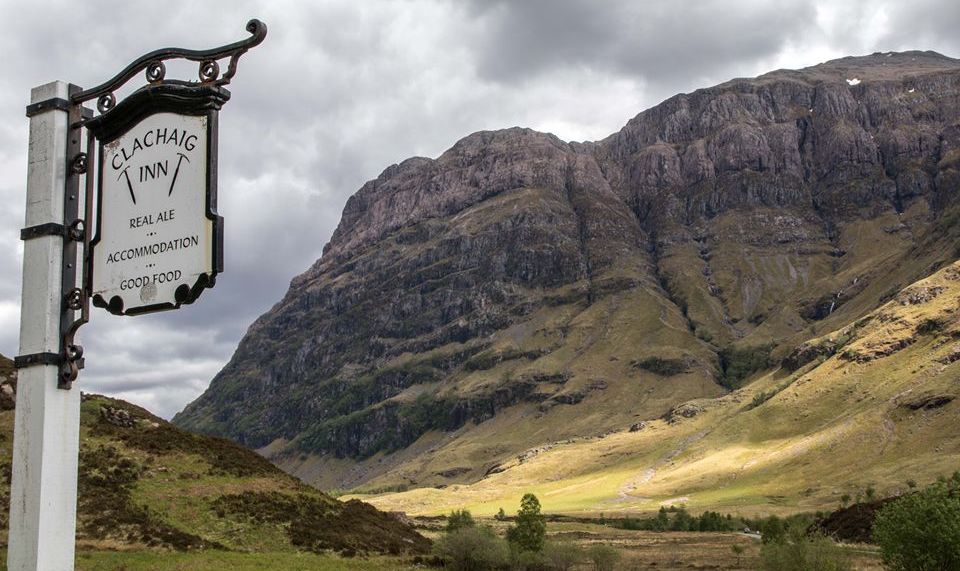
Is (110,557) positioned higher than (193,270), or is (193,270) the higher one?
(193,270)

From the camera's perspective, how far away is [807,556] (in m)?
57.5

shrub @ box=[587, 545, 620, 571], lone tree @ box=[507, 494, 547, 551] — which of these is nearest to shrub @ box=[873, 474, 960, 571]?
shrub @ box=[587, 545, 620, 571]

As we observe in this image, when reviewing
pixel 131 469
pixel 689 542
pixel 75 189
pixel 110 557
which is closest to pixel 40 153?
pixel 75 189

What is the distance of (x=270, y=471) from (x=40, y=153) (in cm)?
5709

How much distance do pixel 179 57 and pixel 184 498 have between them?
162 feet

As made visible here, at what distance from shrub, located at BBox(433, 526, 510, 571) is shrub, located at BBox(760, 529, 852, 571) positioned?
21.6 metres

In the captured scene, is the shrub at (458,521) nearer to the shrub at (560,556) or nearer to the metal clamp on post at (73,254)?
the shrub at (560,556)

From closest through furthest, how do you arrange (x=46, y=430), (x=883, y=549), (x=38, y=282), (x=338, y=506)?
(x=46, y=430)
(x=38, y=282)
(x=883, y=549)
(x=338, y=506)

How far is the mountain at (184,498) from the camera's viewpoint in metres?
47.2

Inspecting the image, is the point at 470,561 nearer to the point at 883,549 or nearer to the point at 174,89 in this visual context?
the point at 883,549

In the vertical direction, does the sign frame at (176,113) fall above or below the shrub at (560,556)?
above

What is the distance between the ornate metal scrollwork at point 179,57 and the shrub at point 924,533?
181 ft

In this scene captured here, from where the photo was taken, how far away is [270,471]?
62281 millimetres

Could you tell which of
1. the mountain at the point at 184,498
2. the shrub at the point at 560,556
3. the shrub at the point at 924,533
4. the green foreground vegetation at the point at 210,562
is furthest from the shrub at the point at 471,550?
the shrub at the point at 924,533
